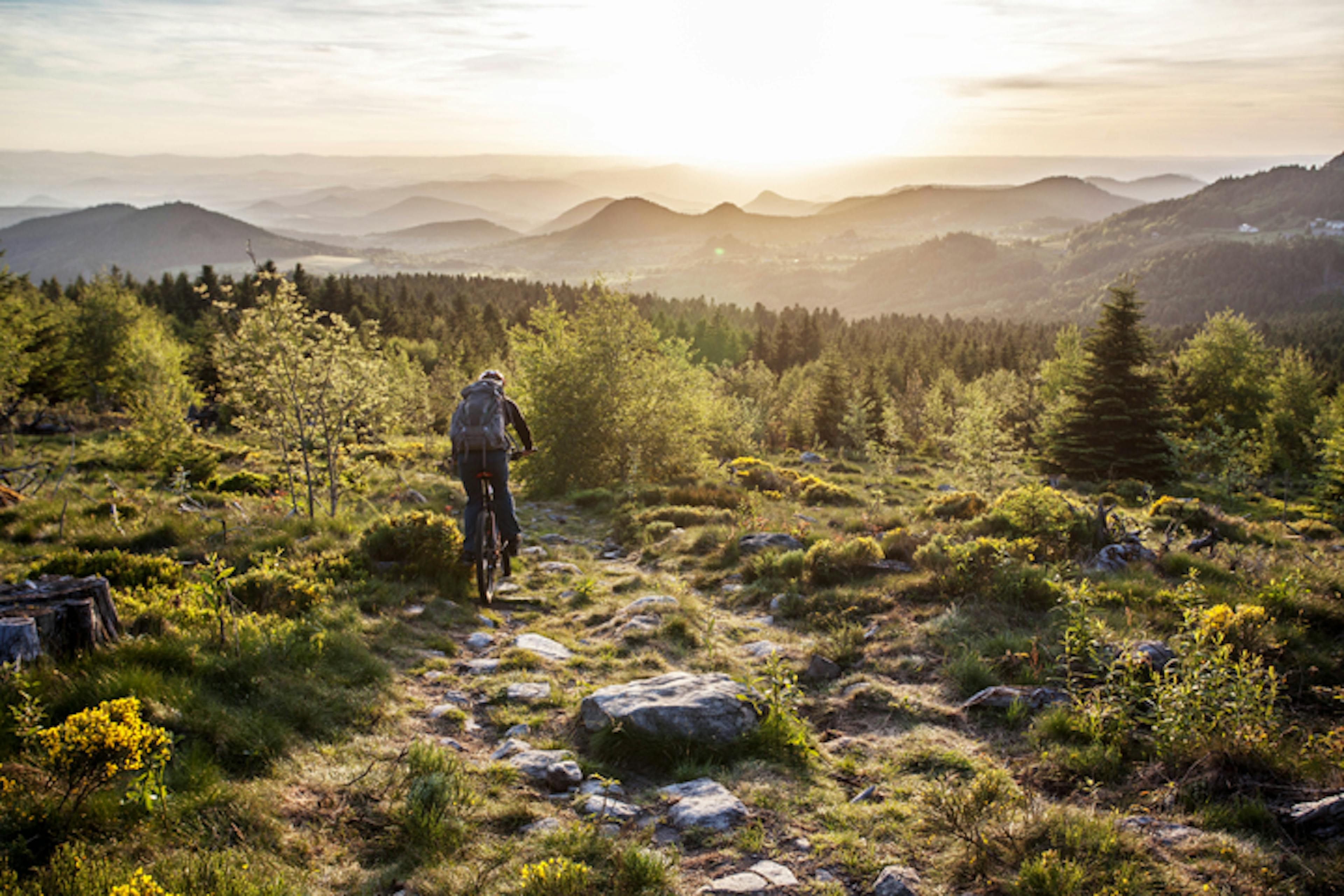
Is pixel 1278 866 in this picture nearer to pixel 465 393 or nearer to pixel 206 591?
pixel 206 591

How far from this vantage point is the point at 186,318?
87188mm

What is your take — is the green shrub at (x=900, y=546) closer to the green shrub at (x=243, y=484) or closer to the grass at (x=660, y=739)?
the grass at (x=660, y=739)

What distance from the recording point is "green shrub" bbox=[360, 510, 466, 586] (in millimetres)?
9664

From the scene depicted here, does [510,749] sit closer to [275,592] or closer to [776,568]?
[275,592]

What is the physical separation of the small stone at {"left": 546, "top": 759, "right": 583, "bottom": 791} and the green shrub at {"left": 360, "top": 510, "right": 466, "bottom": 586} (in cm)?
485

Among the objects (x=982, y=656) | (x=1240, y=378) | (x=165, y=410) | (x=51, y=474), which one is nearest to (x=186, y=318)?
(x=165, y=410)

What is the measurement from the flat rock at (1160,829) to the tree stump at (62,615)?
7.61 m

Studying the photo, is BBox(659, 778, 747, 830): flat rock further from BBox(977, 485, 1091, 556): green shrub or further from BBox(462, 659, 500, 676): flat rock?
BBox(977, 485, 1091, 556): green shrub

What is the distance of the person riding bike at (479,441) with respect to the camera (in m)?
9.33

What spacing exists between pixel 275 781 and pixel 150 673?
1425mm

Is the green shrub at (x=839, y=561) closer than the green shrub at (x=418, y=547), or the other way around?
the green shrub at (x=418, y=547)

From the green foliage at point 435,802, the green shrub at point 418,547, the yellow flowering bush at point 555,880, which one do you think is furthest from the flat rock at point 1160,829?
the green shrub at point 418,547

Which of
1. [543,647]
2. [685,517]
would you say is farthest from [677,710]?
[685,517]

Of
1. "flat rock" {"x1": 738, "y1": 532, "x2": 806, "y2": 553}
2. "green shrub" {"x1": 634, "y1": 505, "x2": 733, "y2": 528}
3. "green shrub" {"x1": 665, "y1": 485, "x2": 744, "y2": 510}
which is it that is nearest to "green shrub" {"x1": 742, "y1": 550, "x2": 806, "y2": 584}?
"flat rock" {"x1": 738, "y1": 532, "x2": 806, "y2": 553}
